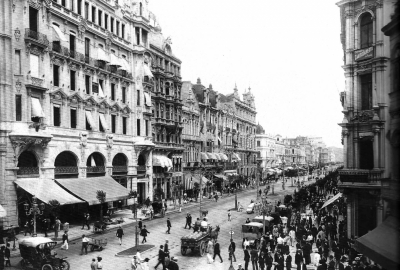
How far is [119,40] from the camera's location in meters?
48.6

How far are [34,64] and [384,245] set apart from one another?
31.0m

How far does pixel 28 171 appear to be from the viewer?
34.0 metres

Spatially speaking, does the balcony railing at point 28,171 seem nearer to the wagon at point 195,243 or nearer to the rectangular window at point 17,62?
the rectangular window at point 17,62

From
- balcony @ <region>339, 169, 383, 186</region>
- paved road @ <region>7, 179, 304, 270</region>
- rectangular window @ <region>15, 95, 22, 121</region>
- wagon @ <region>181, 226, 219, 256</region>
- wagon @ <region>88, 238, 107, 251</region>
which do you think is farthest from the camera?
rectangular window @ <region>15, 95, 22, 121</region>

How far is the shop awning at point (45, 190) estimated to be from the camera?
32.3 metres

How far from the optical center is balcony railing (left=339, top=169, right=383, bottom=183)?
88.2ft

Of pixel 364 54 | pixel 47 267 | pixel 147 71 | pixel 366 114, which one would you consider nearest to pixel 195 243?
pixel 47 267

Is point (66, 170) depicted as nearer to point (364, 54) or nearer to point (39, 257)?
point (39, 257)

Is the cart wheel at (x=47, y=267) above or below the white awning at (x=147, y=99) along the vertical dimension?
below

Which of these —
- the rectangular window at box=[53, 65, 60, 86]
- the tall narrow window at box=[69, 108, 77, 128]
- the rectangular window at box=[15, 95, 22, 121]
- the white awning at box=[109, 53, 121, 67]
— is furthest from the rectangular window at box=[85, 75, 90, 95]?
the rectangular window at box=[15, 95, 22, 121]

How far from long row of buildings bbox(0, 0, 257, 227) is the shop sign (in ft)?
86.5

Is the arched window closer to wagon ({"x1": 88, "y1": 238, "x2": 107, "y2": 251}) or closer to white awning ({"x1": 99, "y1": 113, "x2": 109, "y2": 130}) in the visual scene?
wagon ({"x1": 88, "y1": 238, "x2": 107, "y2": 251})

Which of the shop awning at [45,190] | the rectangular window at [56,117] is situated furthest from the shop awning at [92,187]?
the rectangular window at [56,117]

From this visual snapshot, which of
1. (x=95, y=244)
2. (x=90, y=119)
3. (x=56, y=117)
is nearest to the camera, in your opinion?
(x=95, y=244)
